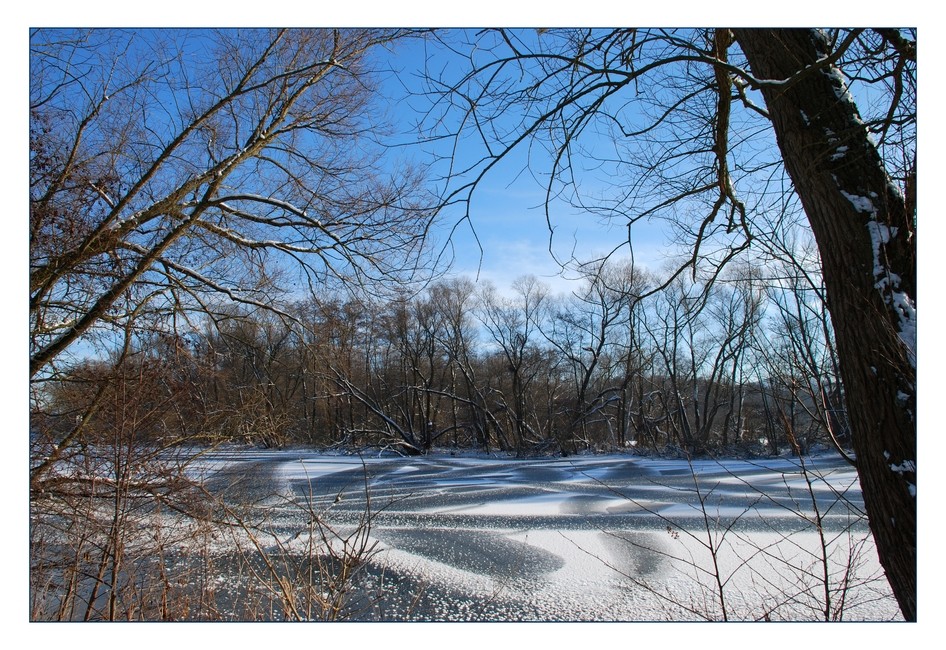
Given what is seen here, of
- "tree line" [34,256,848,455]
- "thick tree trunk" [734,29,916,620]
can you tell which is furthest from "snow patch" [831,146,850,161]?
"tree line" [34,256,848,455]

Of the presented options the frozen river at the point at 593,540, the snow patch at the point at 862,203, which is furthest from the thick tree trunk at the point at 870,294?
the frozen river at the point at 593,540

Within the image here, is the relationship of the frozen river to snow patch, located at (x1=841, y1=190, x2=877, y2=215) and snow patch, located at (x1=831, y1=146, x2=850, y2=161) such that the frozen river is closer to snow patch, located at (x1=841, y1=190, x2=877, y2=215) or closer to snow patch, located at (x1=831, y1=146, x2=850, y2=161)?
snow patch, located at (x1=841, y1=190, x2=877, y2=215)

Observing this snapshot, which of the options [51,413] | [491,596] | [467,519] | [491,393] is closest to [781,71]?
[491,596]

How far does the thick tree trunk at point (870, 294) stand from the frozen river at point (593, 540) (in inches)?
6.7

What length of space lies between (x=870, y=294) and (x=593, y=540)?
101 inches

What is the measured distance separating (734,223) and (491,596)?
1811 mm

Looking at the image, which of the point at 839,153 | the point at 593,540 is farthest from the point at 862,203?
the point at 593,540

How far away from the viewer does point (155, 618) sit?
195cm

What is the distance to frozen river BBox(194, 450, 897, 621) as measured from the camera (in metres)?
1.90

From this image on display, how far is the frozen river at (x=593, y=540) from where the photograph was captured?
6.24ft

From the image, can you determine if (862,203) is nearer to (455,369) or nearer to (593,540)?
(593,540)

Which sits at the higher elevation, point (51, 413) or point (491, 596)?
point (51, 413)

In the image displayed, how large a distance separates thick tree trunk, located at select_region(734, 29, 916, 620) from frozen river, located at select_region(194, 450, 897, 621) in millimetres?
169
